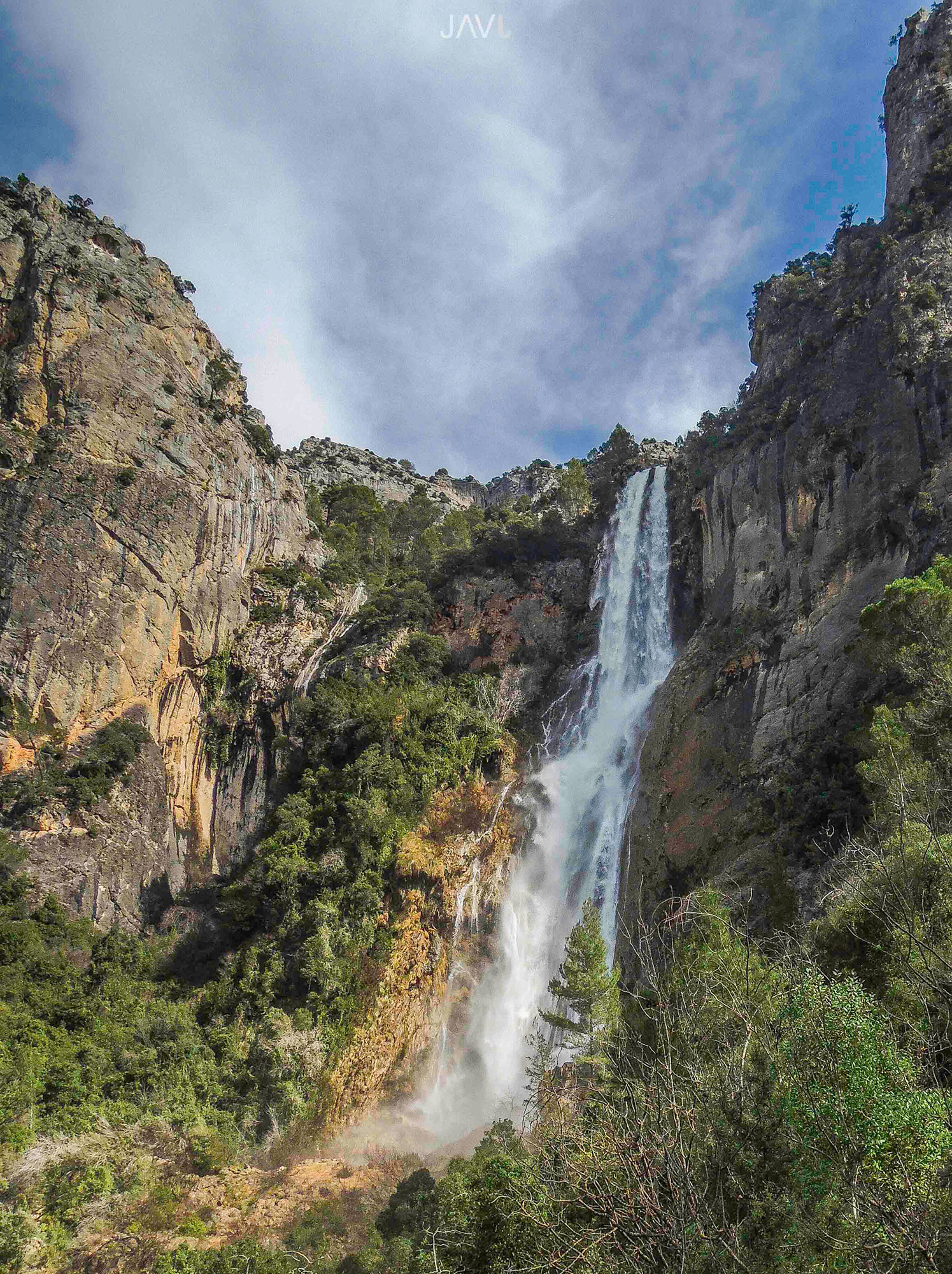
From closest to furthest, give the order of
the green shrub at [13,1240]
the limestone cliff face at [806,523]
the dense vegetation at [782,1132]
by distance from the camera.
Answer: the dense vegetation at [782,1132] < the green shrub at [13,1240] < the limestone cliff face at [806,523]

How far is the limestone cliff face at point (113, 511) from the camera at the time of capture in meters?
27.7

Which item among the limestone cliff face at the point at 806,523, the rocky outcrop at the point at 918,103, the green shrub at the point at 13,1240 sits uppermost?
the rocky outcrop at the point at 918,103

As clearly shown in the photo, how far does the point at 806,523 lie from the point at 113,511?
30.0 metres

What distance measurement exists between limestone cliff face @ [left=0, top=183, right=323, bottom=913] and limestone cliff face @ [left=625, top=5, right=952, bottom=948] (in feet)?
70.7

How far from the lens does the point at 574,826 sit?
29.1 m

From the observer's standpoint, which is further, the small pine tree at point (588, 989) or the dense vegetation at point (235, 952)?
the dense vegetation at point (235, 952)

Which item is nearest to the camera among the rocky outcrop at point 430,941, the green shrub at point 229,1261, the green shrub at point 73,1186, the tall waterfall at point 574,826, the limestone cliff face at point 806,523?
the green shrub at point 229,1261

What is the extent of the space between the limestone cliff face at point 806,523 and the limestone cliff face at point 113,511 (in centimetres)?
2154

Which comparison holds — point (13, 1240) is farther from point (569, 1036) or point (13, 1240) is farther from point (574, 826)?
point (574, 826)

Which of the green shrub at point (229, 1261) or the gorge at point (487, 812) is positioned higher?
the gorge at point (487, 812)

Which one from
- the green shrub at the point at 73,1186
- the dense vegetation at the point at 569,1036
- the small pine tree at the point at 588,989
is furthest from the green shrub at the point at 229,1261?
the small pine tree at the point at 588,989

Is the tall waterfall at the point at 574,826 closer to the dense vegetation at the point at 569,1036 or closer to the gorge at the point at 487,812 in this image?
the gorge at the point at 487,812

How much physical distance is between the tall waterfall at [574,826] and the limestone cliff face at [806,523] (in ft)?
5.46

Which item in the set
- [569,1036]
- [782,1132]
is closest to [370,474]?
[569,1036]
